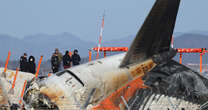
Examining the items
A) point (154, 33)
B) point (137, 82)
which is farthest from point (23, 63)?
point (154, 33)

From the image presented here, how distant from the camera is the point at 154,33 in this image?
812cm

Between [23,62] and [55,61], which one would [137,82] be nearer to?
[55,61]

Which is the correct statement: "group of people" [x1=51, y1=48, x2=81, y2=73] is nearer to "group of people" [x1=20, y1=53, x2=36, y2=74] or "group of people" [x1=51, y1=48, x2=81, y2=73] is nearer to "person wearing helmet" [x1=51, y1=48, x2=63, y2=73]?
"person wearing helmet" [x1=51, y1=48, x2=63, y2=73]

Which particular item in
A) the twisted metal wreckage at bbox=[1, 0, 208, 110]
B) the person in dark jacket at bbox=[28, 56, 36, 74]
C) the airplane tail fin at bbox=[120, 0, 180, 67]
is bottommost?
the person in dark jacket at bbox=[28, 56, 36, 74]

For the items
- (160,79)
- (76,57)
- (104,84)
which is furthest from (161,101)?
(76,57)

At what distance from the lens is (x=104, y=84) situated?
7527 millimetres

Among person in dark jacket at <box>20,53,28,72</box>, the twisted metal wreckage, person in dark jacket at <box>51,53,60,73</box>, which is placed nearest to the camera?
the twisted metal wreckage

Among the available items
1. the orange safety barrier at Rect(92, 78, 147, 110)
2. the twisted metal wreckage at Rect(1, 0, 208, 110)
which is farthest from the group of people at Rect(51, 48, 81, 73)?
the orange safety barrier at Rect(92, 78, 147, 110)

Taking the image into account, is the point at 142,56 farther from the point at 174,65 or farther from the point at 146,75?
the point at 174,65

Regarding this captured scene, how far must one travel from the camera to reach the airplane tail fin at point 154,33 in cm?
777

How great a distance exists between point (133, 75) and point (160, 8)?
1665 mm

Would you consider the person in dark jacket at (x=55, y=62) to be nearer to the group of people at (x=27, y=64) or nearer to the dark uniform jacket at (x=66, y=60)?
the dark uniform jacket at (x=66, y=60)

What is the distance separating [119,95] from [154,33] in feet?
5.56

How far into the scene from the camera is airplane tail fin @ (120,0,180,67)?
777 centimetres
